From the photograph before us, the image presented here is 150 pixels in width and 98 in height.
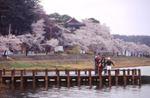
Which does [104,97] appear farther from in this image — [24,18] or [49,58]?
[49,58]

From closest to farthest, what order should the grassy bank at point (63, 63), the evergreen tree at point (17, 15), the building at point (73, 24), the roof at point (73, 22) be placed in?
the grassy bank at point (63, 63) < the evergreen tree at point (17, 15) < the building at point (73, 24) < the roof at point (73, 22)

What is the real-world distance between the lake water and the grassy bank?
80.9 ft

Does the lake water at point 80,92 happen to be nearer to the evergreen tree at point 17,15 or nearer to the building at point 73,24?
the evergreen tree at point 17,15

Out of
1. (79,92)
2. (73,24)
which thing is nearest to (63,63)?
(79,92)

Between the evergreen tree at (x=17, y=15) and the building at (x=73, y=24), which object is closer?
the evergreen tree at (x=17, y=15)

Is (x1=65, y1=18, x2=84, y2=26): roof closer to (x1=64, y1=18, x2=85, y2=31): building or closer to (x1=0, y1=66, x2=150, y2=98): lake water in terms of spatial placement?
(x1=64, y1=18, x2=85, y2=31): building

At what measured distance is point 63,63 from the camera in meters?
99.6

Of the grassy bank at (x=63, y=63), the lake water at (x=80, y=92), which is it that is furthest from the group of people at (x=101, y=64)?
the grassy bank at (x=63, y=63)

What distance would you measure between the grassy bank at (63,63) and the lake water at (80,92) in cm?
2465

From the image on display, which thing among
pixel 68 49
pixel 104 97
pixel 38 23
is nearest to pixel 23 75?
pixel 104 97

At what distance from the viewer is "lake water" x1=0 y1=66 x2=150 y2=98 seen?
4725 centimetres

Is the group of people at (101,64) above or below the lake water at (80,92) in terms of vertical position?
above

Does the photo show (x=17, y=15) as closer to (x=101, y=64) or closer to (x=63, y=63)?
(x=63, y=63)

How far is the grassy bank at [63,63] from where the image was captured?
263 feet
